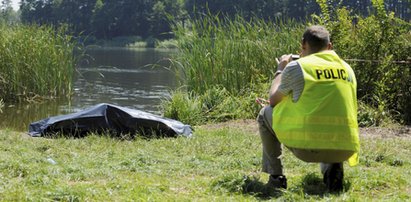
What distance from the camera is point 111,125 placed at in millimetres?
7117

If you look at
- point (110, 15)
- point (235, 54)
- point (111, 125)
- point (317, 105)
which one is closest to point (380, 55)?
point (235, 54)

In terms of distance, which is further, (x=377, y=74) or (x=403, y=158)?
(x=377, y=74)

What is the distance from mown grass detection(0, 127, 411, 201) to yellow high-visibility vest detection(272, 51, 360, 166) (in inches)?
15.4

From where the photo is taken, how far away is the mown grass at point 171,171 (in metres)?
3.76

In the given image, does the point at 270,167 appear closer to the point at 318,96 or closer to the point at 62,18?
the point at 318,96

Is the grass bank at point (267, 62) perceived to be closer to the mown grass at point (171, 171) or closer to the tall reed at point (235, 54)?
the tall reed at point (235, 54)

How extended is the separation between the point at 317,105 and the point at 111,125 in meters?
4.03

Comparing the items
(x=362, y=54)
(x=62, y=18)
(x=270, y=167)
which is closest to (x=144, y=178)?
(x=270, y=167)

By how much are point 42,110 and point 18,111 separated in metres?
0.51

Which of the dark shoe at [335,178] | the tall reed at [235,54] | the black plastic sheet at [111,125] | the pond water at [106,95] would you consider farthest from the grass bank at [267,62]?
the dark shoe at [335,178]

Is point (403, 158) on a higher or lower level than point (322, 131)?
lower

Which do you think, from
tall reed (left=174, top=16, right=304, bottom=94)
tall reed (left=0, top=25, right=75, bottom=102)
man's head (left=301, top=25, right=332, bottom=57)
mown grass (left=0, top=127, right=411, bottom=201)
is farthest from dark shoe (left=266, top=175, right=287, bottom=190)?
tall reed (left=0, top=25, right=75, bottom=102)

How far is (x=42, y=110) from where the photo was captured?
12.1m

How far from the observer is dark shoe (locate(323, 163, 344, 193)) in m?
3.88
